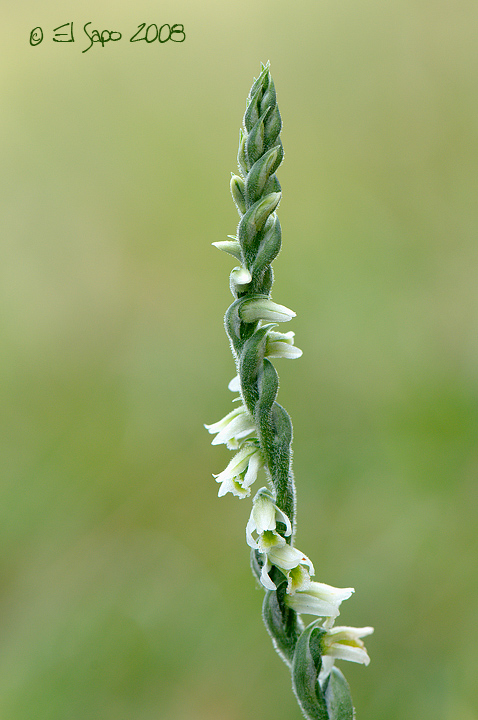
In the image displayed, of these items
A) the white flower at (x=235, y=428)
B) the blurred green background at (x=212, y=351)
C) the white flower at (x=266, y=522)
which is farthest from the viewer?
the blurred green background at (x=212, y=351)


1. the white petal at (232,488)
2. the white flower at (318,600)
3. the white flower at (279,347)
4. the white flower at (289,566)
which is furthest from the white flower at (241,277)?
the white flower at (318,600)

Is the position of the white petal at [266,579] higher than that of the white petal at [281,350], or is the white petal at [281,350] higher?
the white petal at [281,350]

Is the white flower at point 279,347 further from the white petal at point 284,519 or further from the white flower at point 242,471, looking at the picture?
the white petal at point 284,519

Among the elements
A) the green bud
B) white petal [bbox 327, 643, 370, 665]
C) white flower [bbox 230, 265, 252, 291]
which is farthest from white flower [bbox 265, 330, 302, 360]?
white petal [bbox 327, 643, 370, 665]

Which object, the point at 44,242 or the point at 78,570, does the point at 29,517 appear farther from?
the point at 44,242

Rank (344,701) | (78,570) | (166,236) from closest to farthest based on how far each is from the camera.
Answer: (344,701), (78,570), (166,236)

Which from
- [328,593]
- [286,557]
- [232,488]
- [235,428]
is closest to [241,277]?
[235,428]

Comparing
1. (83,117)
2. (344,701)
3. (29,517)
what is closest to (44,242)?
(83,117)
